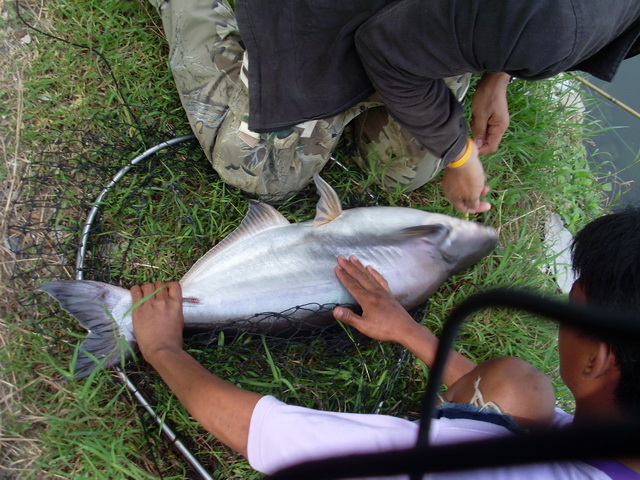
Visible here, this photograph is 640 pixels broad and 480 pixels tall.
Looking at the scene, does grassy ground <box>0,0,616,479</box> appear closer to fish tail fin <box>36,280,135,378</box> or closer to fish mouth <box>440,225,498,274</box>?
fish tail fin <box>36,280,135,378</box>

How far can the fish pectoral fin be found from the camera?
2.63 meters

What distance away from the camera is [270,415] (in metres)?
1.79

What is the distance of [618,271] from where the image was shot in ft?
5.36

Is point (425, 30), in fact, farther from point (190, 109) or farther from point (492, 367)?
point (492, 367)

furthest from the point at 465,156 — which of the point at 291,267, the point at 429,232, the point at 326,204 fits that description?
the point at 291,267

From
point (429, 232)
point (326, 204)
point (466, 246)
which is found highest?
point (326, 204)

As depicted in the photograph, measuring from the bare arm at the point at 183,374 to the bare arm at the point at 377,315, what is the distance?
Result: 76 centimetres

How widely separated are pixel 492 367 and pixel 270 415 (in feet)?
4.33

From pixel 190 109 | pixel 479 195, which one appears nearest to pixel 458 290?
pixel 479 195

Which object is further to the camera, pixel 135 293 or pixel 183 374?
pixel 135 293

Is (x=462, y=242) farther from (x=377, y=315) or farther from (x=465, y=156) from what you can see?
(x=377, y=315)

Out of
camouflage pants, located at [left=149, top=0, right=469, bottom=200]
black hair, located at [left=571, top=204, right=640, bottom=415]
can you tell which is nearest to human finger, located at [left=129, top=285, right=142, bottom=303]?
camouflage pants, located at [left=149, top=0, right=469, bottom=200]

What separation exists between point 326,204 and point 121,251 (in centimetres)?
127

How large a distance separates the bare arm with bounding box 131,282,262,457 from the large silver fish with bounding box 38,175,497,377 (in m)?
0.08
